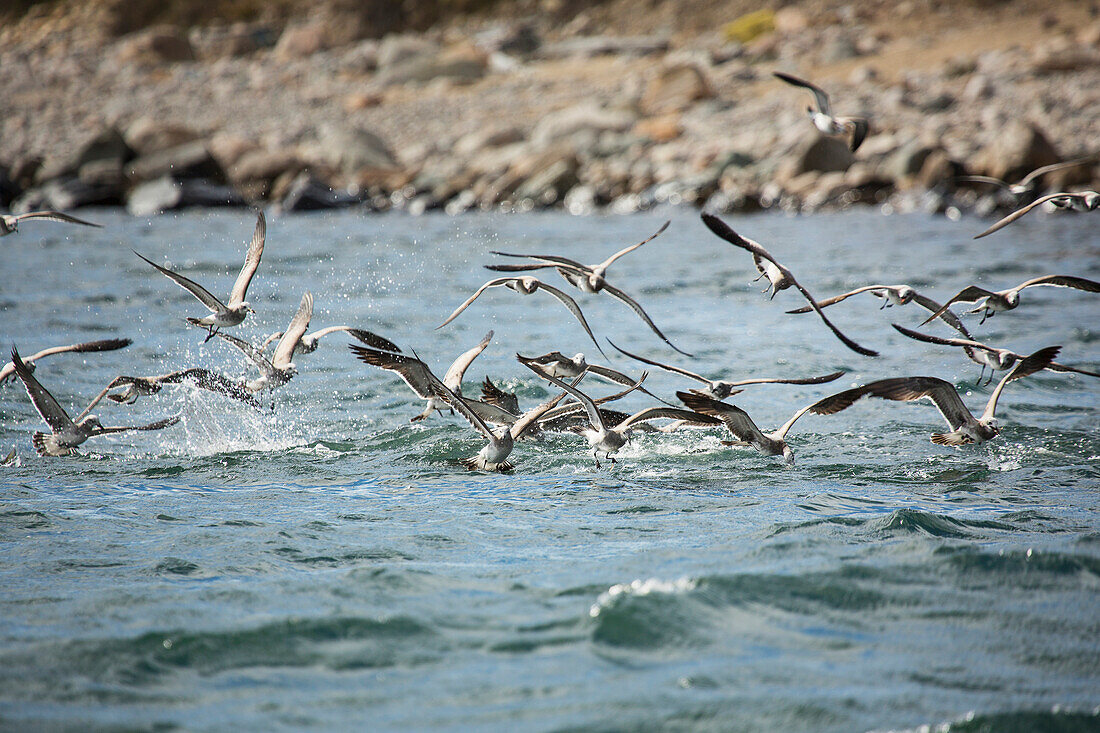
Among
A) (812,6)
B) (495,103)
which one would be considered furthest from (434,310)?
(812,6)

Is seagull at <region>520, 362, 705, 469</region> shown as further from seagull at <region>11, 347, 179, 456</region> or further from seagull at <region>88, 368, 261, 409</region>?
seagull at <region>11, 347, 179, 456</region>

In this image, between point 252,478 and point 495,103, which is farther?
point 495,103

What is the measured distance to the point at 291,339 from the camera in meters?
8.20

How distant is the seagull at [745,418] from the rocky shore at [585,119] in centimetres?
2014

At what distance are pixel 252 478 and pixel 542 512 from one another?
7.83 feet

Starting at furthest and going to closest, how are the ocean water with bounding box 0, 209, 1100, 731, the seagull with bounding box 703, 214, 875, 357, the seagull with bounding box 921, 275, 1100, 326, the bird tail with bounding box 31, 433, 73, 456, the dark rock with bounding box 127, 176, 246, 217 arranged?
the dark rock with bounding box 127, 176, 246, 217, the bird tail with bounding box 31, 433, 73, 456, the seagull with bounding box 921, 275, 1100, 326, the seagull with bounding box 703, 214, 875, 357, the ocean water with bounding box 0, 209, 1100, 731

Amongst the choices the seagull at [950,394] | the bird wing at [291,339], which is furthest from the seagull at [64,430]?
the seagull at [950,394]

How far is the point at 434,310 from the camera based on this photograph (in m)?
16.0

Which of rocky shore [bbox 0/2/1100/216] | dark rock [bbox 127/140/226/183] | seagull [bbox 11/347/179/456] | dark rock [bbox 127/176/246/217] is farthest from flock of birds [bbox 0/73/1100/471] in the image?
dark rock [bbox 127/140/226/183]

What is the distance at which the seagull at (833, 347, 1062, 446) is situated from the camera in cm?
706

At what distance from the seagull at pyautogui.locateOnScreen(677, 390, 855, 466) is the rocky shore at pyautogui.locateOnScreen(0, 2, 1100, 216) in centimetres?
2014

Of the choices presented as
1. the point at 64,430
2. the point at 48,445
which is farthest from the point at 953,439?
the point at 48,445

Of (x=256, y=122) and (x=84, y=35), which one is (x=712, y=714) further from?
(x=84, y=35)

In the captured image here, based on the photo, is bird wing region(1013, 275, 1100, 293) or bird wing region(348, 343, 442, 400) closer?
bird wing region(1013, 275, 1100, 293)
